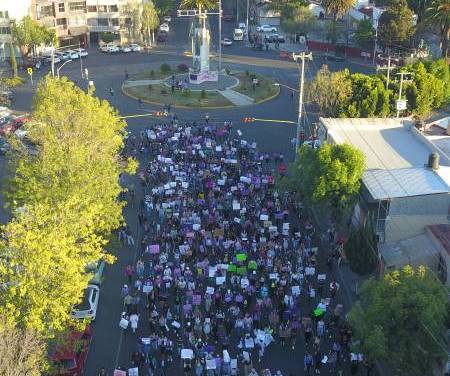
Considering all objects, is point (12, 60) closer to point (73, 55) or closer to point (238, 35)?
point (73, 55)

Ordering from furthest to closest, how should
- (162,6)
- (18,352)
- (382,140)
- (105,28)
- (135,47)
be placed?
(162,6)
(105,28)
(135,47)
(382,140)
(18,352)

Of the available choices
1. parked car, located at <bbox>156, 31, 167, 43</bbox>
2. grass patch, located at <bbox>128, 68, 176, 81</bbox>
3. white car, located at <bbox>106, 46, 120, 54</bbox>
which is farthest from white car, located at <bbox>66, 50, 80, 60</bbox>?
parked car, located at <bbox>156, 31, 167, 43</bbox>

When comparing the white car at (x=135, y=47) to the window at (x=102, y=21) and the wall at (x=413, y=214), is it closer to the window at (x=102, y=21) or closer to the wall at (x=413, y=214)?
the window at (x=102, y=21)

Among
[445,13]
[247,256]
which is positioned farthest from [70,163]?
[445,13]

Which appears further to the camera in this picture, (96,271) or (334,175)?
(334,175)

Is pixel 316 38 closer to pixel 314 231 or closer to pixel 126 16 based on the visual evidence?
pixel 126 16

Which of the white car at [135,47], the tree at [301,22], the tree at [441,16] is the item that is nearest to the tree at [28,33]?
the white car at [135,47]

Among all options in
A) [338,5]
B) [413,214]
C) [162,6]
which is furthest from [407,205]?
[162,6]

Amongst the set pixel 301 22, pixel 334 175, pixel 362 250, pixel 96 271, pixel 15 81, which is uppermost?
pixel 301 22
